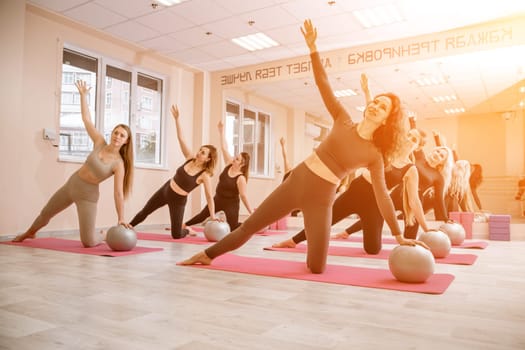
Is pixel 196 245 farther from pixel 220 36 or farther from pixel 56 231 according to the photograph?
pixel 220 36

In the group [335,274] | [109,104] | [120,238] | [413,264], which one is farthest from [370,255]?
[109,104]

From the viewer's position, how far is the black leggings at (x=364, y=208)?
369cm

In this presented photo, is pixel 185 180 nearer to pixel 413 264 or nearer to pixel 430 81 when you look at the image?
pixel 413 264

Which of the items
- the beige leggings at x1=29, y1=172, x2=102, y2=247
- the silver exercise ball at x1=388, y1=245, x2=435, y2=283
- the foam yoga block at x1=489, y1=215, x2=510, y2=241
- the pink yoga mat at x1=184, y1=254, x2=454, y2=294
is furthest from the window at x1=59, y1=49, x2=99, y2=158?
the foam yoga block at x1=489, y1=215, x2=510, y2=241

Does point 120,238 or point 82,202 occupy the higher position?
point 82,202

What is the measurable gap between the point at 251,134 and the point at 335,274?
7.58 m

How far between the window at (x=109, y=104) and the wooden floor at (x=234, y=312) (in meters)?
3.41

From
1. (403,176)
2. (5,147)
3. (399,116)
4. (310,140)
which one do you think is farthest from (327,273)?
(310,140)

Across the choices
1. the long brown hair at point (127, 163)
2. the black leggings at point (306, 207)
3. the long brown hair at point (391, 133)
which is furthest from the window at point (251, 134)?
the long brown hair at point (391, 133)

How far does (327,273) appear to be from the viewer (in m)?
2.85

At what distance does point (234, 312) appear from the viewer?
1832 millimetres

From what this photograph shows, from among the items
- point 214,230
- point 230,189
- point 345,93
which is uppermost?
point 345,93

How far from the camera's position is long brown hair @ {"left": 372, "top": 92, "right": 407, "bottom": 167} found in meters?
2.54

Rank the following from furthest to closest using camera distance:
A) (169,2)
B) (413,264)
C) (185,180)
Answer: (169,2) → (185,180) → (413,264)
